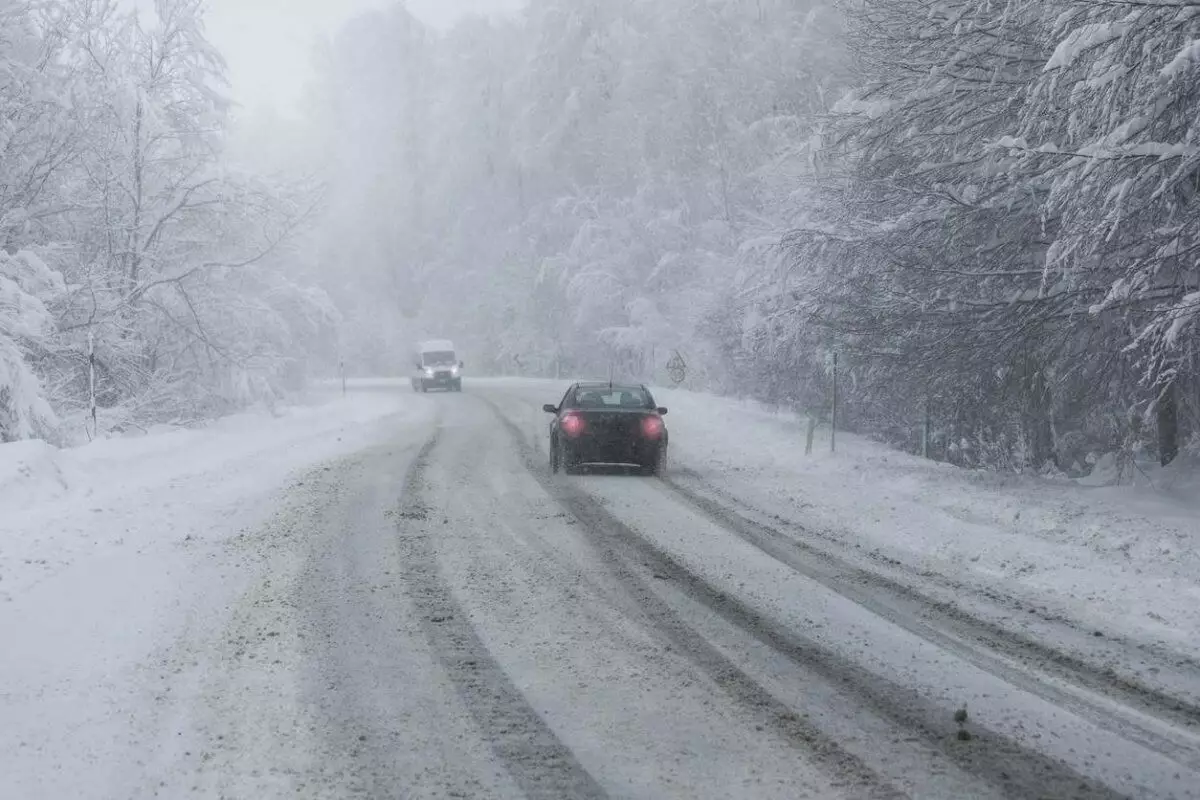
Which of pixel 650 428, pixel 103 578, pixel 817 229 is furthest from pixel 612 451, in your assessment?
pixel 103 578

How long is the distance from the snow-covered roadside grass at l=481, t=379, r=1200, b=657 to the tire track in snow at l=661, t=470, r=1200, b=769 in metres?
0.70

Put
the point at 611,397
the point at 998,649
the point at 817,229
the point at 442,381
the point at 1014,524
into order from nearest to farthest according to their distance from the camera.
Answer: the point at 998,649, the point at 1014,524, the point at 817,229, the point at 611,397, the point at 442,381

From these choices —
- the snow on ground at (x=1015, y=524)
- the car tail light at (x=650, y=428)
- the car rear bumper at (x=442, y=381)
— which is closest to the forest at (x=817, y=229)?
the snow on ground at (x=1015, y=524)

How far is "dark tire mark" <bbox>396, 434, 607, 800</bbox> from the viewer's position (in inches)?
168

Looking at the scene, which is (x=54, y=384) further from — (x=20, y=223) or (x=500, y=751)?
(x=500, y=751)

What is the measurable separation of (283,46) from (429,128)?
17562 millimetres

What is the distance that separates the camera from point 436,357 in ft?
156

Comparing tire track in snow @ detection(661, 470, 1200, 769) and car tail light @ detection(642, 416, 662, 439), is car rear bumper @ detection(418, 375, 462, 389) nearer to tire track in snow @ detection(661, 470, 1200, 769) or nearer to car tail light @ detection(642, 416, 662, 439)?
car tail light @ detection(642, 416, 662, 439)

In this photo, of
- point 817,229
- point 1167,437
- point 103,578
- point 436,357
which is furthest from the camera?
point 436,357

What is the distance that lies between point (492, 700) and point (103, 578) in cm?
444

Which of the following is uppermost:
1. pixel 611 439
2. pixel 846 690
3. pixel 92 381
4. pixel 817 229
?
pixel 817 229

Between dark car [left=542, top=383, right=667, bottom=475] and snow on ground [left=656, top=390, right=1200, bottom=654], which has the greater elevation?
dark car [left=542, top=383, right=667, bottom=475]

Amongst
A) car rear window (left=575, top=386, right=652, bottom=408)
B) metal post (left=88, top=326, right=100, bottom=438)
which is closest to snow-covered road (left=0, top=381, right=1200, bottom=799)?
car rear window (left=575, top=386, right=652, bottom=408)

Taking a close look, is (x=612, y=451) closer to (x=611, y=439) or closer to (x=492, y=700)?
(x=611, y=439)
